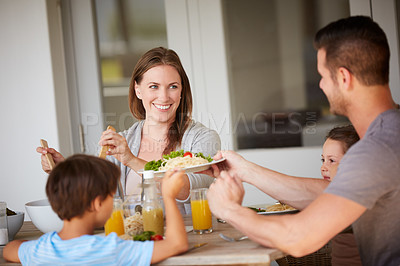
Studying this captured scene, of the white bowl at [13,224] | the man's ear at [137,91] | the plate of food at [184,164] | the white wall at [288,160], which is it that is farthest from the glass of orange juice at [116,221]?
the white wall at [288,160]

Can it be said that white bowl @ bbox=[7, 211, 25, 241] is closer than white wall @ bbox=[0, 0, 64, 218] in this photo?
Yes

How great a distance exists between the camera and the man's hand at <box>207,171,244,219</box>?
56.5 inches

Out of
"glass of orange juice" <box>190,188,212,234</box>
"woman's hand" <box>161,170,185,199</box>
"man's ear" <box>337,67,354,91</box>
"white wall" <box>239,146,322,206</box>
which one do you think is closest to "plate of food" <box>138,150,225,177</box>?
"glass of orange juice" <box>190,188,212,234</box>

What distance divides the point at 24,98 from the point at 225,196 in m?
2.53

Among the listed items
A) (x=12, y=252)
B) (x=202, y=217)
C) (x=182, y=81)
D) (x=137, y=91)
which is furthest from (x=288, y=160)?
(x=12, y=252)

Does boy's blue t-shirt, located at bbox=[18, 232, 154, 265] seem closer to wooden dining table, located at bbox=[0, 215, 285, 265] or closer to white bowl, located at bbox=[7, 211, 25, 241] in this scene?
wooden dining table, located at bbox=[0, 215, 285, 265]

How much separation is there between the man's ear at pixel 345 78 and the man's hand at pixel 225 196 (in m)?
0.44

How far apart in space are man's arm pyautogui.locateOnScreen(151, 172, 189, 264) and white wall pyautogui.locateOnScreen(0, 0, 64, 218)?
225cm

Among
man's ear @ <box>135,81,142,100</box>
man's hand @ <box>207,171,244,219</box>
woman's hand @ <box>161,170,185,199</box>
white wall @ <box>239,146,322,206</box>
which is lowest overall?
white wall @ <box>239,146,322,206</box>

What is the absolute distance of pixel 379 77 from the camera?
4.76 ft

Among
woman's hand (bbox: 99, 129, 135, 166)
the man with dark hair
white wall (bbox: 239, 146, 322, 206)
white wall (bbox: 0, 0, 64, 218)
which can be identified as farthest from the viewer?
white wall (bbox: 0, 0, 64, 218)

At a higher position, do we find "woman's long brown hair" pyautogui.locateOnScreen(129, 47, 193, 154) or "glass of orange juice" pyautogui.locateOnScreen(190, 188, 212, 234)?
"woman's long brown hair" pyautogui.locateOnScreen(129, 47, 193, 154)

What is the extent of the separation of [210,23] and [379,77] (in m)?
2.18

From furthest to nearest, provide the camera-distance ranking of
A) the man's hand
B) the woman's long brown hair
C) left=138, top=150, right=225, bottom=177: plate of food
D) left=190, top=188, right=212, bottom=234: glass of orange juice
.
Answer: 1. the woman's long brown hair
2. left=138, top=150, right=225, bottom=177: plate of food
3. left=190, top=188, right=212, bottom=234: glass of orange juice
4. the man's hand
